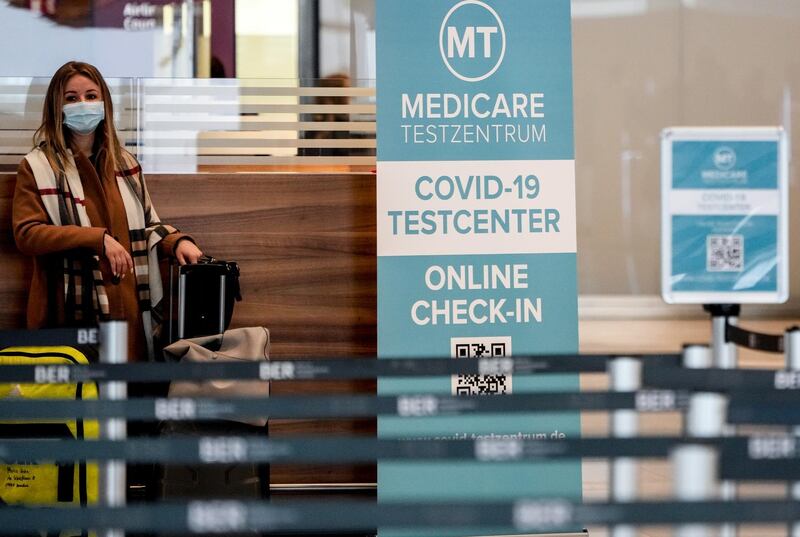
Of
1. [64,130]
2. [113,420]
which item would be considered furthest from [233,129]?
[113,420]

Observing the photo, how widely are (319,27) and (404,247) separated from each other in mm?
2395

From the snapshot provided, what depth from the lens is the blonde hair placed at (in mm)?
3721

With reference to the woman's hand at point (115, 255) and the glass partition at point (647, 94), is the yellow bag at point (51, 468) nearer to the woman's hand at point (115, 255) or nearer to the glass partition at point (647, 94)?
the woman's hand at point (115, 255)

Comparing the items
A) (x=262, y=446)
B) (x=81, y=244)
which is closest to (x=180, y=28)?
(x=81, y=244)

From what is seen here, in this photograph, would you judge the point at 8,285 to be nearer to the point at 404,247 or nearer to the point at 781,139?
the point at 404,247

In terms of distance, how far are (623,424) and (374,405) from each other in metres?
0.47

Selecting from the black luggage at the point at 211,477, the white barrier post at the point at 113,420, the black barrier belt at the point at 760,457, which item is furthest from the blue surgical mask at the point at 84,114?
the black barrier belt at the point at 760,457

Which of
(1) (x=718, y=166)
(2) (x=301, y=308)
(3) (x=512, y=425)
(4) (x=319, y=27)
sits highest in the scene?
(4) (x=319, y=27)

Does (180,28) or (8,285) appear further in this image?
(180,28)

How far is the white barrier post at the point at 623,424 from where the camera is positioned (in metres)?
2.07

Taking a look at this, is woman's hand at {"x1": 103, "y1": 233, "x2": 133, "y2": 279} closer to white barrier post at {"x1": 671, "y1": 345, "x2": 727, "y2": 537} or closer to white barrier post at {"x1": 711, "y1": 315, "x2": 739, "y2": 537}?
white barrier post at {"x1": 711, "y1": 315, "x2": 739, "y2": 537}

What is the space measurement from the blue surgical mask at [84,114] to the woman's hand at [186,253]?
463mm

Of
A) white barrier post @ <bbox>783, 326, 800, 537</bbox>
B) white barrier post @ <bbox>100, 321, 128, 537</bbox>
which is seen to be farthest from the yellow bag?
white barrier post @ <bbox>783, 326, 800, 537</bbox>

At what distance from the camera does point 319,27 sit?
19.1 feet
